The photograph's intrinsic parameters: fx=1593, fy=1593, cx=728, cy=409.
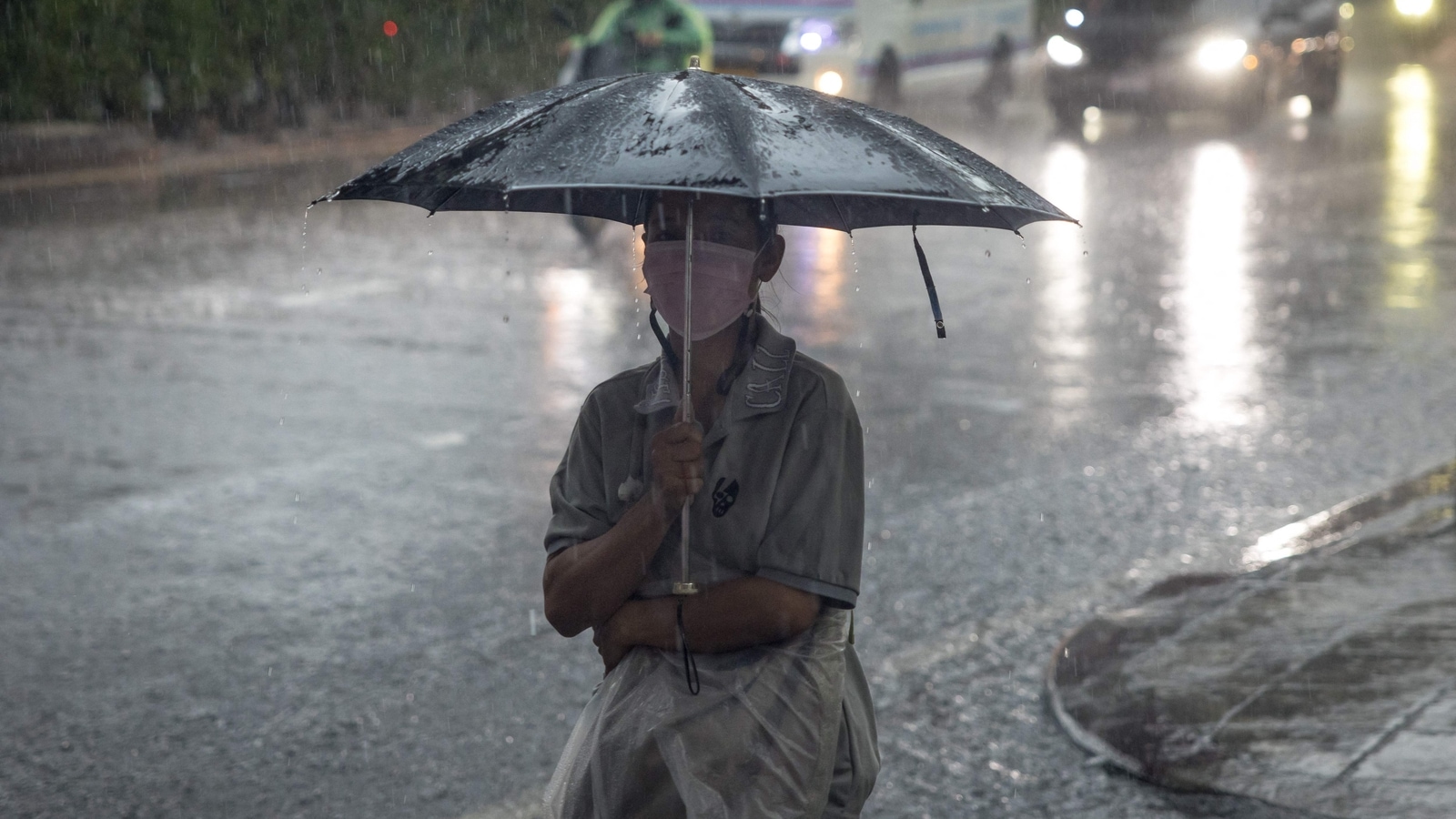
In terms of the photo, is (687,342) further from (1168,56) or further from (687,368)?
(1168,56)

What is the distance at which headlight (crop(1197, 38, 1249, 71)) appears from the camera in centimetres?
2028

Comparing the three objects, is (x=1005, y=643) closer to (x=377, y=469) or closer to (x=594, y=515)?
(x=594, y=515)

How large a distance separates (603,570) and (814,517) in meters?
0.33

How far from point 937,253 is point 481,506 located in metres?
6.76

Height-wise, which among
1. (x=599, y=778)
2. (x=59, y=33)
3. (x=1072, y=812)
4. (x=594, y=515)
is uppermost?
(x=59, y=33)

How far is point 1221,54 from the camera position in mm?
20312

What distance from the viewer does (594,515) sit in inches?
97.7

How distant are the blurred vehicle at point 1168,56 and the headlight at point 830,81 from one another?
9.23 feet

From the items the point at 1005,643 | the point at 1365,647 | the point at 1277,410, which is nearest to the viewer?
the point at 1365,647

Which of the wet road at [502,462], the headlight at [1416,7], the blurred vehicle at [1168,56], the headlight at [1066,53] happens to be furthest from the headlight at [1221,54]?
the headlight at [1416,7]

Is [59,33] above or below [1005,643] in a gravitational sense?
above

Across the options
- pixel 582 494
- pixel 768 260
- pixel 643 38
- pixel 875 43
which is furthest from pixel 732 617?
pixel 875 43

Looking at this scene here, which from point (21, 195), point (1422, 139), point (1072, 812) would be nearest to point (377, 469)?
point (1072, 812)

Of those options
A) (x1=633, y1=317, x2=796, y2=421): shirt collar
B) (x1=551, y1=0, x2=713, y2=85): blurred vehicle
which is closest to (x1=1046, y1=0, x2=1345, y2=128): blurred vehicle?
(x1=551, y1=0, x2=713, y2=85): blurred vehicle
